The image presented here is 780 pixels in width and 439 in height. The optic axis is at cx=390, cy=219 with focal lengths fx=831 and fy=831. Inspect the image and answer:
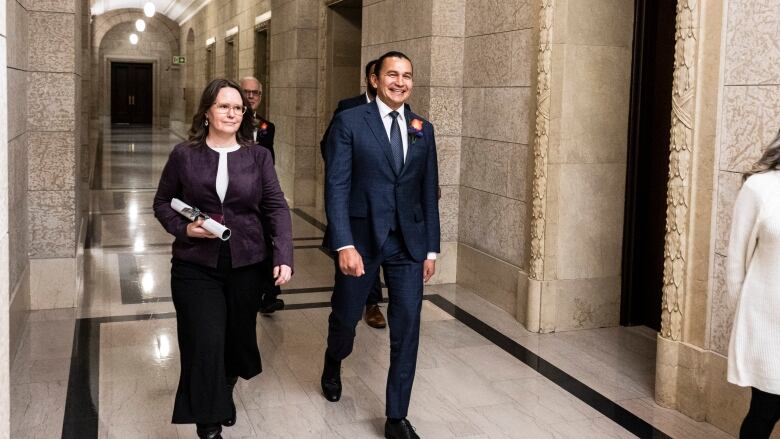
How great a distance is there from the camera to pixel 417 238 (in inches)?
149

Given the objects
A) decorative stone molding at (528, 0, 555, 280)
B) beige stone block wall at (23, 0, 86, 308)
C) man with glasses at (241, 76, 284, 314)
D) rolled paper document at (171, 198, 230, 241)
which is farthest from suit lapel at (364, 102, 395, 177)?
beige stone block wall at (23, 0, 86, 308)

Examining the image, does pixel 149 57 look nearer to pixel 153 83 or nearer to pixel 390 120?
pixel 153 83

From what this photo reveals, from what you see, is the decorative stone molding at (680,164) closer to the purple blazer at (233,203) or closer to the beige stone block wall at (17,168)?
the purple blazer at (233,203)

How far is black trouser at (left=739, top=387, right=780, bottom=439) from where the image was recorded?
2.87m

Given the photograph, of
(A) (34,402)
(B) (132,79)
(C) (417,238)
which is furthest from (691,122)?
(B) (132,79)

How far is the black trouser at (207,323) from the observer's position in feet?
10.9

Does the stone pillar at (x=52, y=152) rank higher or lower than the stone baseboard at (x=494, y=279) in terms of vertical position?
higher

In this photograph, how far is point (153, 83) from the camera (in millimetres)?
35156

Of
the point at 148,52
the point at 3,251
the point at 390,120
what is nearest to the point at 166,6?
the point at 148,52

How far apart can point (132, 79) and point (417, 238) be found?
34.5 m

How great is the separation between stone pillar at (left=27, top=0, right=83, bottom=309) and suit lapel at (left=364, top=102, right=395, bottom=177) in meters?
3.20

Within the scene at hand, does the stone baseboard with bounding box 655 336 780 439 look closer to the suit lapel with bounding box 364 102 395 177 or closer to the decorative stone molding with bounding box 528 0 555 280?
the decorative stone molding with bounding box 528 0 555 280

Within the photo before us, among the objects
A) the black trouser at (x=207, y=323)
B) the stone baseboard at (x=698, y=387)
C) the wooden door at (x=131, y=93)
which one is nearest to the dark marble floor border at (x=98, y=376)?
the stone baseboard at (x=698, y=387)

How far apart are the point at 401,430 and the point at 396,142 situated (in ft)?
4.27
